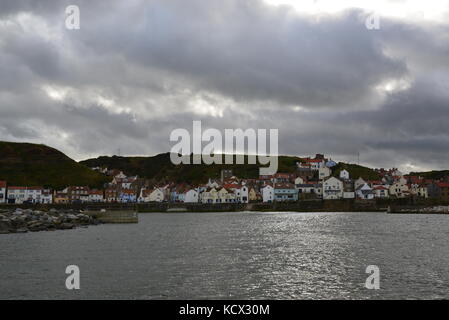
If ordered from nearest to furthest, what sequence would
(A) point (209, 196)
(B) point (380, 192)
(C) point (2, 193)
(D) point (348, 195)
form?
(D) point (348, 195) < (C) point (2, 193) < (B) point (380, 192) < (A) point (209, 196)

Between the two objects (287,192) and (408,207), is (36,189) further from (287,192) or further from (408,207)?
(408,207)

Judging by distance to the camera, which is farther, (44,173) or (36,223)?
(44,173)

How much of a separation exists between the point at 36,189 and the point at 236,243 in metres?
128

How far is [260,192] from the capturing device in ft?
534

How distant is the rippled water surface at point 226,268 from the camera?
22705 millimetres

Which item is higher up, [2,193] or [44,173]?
[44,173]

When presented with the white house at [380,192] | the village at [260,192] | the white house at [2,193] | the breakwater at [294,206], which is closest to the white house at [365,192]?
the village at [260,192]

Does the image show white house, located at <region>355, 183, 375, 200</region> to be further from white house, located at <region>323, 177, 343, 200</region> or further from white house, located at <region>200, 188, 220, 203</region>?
white house, located at <region>200, 188, 220, 203</region>

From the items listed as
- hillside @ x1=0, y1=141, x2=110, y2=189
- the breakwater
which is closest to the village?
the breakwater

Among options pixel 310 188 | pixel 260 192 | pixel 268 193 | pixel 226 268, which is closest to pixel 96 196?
pixel 260 192

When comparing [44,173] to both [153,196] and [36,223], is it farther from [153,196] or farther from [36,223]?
[36,223]

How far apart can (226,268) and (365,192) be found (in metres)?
126

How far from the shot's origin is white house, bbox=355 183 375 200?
474 feet
